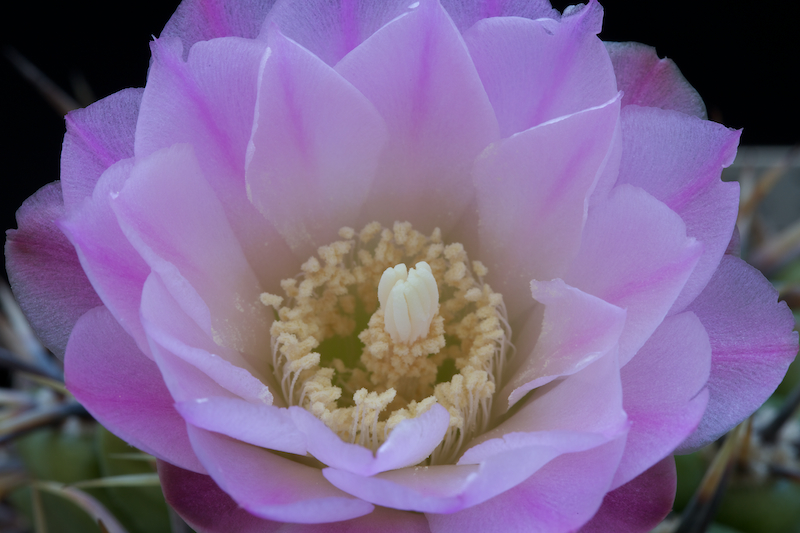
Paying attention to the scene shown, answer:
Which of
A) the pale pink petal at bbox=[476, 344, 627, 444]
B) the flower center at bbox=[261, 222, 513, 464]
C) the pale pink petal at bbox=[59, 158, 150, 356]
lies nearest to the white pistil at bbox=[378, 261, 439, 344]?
the flower center at bbox=[261, 222, 513, 464]

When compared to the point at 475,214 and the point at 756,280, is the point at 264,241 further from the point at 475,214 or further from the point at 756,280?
the point at 756,280

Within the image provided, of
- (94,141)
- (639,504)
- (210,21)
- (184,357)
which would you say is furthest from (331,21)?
(639,504)

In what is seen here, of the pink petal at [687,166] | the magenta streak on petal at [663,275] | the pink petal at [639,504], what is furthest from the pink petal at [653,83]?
the pink petal at [639,504]

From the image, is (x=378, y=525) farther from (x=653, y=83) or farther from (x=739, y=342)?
(x=653, y=83)

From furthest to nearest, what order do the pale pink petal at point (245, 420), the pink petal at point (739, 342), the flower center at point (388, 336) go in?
1. the flower center at point (388, 336)
2. the pink petal at point (739, 342)
3. the pale pink petal at point (245, 420)

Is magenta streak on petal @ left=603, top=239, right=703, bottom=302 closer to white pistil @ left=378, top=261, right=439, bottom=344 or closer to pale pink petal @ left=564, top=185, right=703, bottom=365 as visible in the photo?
pale pink petal @ left=564, top=185, right=703, bottom=365

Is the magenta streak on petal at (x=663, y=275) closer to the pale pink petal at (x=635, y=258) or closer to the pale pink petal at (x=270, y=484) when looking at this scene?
the pale pink petal at (x=635, y=258)
